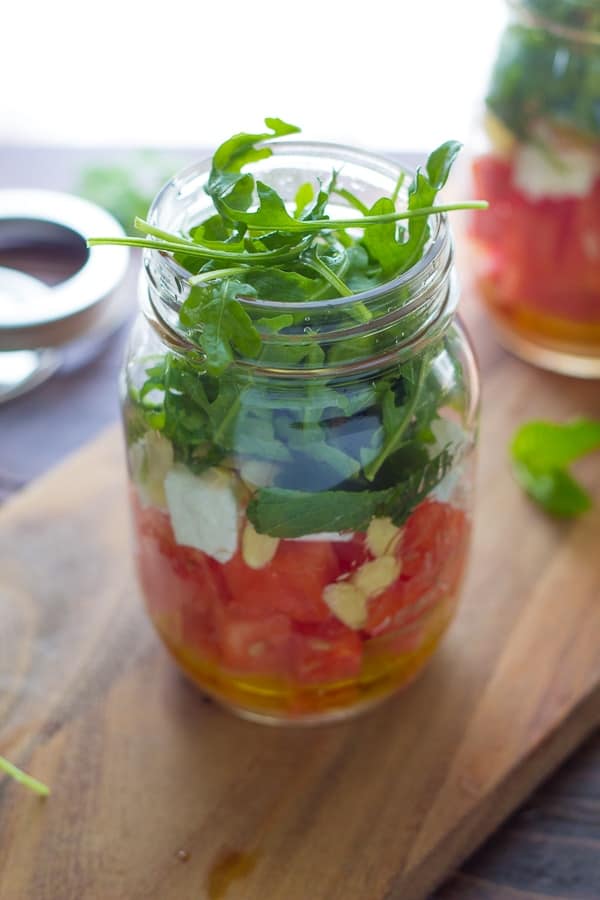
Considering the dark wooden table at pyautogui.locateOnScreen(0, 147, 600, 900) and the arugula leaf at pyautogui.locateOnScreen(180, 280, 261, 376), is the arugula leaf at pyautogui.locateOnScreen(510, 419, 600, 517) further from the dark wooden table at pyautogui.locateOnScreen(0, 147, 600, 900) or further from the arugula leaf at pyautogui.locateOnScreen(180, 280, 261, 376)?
the arugula leaf at pyautogui.locateOnScreen(180, 280, 261, 376)

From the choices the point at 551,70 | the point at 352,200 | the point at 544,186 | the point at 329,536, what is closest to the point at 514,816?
the point at 329,536

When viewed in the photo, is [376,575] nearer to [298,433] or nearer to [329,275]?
[298,433]

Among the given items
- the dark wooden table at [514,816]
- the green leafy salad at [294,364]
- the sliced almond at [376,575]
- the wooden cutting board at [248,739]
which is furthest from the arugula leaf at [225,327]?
the dark wooden table at [514,816]

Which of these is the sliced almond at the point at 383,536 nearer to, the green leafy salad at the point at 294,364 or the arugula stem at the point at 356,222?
the green leafy salad at the point at 294,364

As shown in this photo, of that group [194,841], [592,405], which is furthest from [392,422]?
[592,405]

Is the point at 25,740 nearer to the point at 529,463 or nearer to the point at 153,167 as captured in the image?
the point at 529,463
